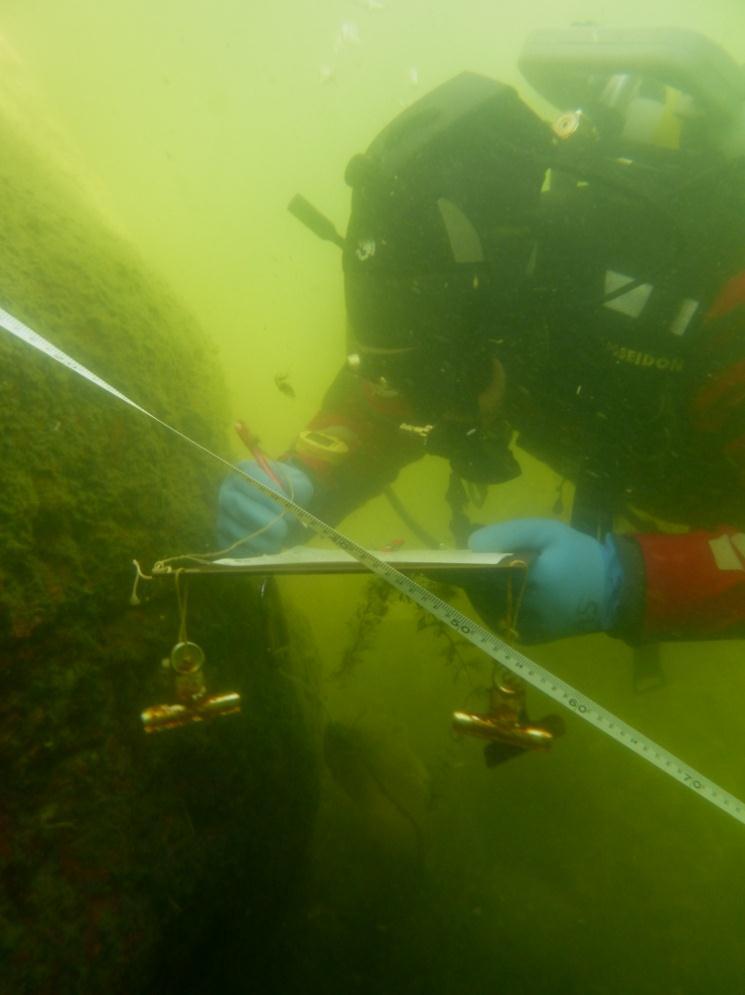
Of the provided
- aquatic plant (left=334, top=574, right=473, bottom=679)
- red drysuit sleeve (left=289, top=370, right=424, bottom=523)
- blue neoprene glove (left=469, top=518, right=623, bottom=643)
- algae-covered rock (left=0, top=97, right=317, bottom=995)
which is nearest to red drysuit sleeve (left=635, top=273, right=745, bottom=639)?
blue neoprene glove (left=469, top=518, right=623, bottom=643)

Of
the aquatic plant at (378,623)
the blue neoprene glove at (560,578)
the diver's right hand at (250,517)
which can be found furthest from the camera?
the aquatic plant at (378,623)

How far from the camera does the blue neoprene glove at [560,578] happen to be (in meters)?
2.14

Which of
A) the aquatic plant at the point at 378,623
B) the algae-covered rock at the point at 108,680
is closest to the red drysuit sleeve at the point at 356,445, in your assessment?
the algae-covered rock at the point at 108,680

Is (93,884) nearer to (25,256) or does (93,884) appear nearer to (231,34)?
(25,256)

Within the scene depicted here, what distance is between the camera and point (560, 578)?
7.00 ft

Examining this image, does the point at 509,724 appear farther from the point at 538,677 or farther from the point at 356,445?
the point at 356,445

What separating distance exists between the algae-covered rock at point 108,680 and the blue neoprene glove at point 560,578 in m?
0.98

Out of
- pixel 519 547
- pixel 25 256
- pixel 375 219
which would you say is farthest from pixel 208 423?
pixel 519 547

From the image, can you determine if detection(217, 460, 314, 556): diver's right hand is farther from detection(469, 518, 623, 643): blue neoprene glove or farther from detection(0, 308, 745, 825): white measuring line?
detection(0, 308, 745, 825): white measuring line

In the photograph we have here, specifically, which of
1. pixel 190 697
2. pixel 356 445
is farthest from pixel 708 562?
pixel 190 697

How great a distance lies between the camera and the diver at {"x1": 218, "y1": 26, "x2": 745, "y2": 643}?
1890 mm

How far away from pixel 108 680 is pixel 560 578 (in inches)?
62.7

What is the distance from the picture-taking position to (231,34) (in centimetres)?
532

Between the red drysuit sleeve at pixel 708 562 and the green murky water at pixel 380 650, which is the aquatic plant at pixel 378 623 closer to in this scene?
the green murky water at pixel 380 650
